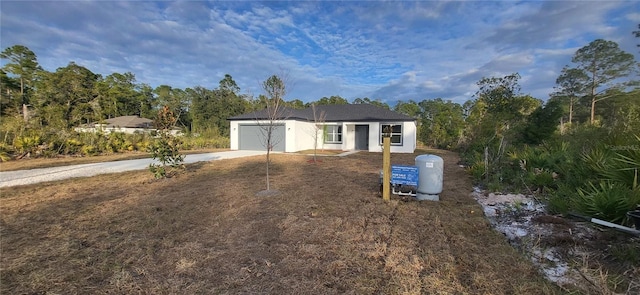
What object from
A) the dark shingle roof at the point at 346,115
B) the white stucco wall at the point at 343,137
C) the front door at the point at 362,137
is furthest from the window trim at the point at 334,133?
the front door at the point at 362,137

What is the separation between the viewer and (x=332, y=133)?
2192cm

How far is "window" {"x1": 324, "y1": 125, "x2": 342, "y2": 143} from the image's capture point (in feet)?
71.5

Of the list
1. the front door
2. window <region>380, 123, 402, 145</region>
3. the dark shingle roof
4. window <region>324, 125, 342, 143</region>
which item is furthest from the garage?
window <region>380, 123, 402, 145</region>

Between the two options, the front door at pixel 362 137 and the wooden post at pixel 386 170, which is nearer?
the wooden post at pixel 386 170

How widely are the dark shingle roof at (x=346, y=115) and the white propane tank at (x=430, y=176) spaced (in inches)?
508

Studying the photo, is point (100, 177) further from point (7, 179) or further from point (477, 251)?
point (477, 251)

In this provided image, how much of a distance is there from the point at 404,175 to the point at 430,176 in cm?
→ 56

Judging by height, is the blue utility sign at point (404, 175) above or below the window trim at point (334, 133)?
below

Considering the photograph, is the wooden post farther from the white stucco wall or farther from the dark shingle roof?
the dark shingle roof

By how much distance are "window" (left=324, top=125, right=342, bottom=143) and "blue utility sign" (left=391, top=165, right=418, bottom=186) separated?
15.8 m

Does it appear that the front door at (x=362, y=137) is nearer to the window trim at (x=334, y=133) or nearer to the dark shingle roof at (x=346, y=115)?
the dark shingle roof at (x=346, y=115)

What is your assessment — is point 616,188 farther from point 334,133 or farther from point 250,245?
point 334,133

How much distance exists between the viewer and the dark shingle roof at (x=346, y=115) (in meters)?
19.2

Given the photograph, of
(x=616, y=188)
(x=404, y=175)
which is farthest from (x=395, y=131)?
(x=616, y=188)
